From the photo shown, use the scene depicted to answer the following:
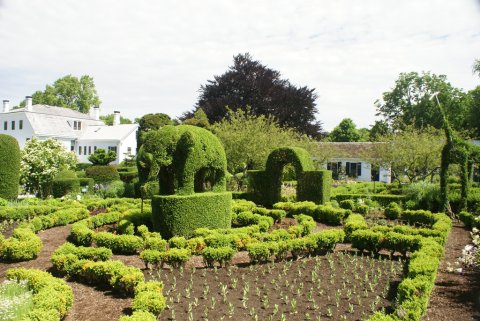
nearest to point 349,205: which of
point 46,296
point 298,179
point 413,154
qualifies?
point 298,179

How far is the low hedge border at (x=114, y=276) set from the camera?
649cm

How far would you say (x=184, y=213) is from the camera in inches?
468

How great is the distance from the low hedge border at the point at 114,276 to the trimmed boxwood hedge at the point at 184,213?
2.64m

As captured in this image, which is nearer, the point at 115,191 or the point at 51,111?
the point at 115,191

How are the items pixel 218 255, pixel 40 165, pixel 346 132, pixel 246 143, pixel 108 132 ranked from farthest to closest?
pixel 346 132 < pixel 108 132 < pixel 246 143 < pixel 40 165 < pixel 218 255

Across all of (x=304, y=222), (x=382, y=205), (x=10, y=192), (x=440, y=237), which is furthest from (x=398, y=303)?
(x=10, y=192)

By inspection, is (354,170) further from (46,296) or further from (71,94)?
(71,94)

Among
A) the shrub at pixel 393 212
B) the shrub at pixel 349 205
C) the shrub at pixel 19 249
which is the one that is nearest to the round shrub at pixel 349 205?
the shrub at pixel 349 205

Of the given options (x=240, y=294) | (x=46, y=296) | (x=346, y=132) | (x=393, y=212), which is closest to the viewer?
(x=46, y=296)

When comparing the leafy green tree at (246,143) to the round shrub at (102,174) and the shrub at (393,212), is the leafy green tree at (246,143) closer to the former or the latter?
the round shrub at (102,174)

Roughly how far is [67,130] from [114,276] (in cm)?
4745

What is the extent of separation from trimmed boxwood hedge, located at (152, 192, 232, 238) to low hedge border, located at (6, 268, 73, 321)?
14.2ft

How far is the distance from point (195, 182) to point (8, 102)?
48.3 metres

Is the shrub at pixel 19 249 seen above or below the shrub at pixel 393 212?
below
